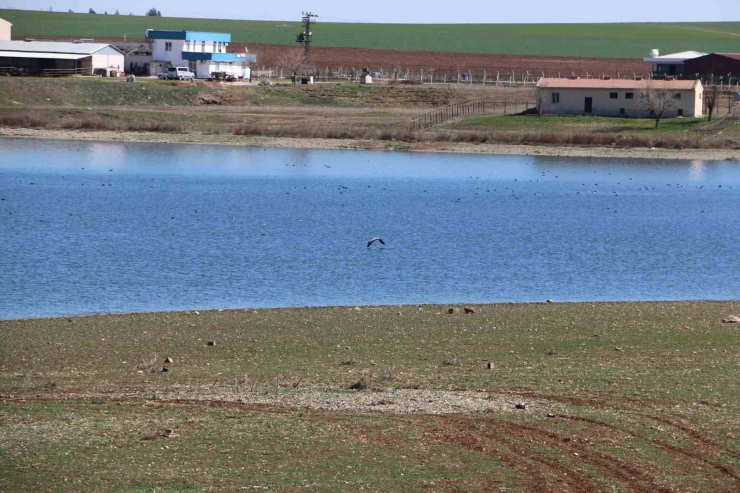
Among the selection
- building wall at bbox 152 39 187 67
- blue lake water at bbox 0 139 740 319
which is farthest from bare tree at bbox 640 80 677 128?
building wall at bbox 152 39 187 67

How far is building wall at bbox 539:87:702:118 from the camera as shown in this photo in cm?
8294

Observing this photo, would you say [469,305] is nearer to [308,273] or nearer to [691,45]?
[308,273]

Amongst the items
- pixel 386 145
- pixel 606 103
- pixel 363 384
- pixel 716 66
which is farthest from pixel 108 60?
pixel 363 384

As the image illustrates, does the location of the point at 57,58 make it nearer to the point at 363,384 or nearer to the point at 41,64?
the point at 41,64

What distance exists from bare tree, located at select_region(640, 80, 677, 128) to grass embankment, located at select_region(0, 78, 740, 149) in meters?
1.08

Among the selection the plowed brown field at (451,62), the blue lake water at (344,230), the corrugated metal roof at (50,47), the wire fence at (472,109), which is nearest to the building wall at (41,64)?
the corrugated metal roof at (50,47)

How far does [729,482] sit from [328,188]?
1610 inches

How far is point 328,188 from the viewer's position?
51.3 meters

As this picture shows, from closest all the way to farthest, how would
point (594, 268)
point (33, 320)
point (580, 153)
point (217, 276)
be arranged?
point (33, 320)
point (217, 276)
point (594, 268)
point (580, 153)

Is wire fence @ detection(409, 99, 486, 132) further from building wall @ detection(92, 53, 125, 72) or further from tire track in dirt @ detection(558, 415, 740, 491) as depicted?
tire track in dirt @ detection(558, 415, 740, 491)

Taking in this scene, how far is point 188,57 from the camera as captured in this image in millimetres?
108562

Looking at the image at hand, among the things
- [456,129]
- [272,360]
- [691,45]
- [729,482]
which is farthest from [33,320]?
[691,45]

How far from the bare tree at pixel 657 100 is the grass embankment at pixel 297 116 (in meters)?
1.08

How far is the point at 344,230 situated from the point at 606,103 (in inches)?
2045
